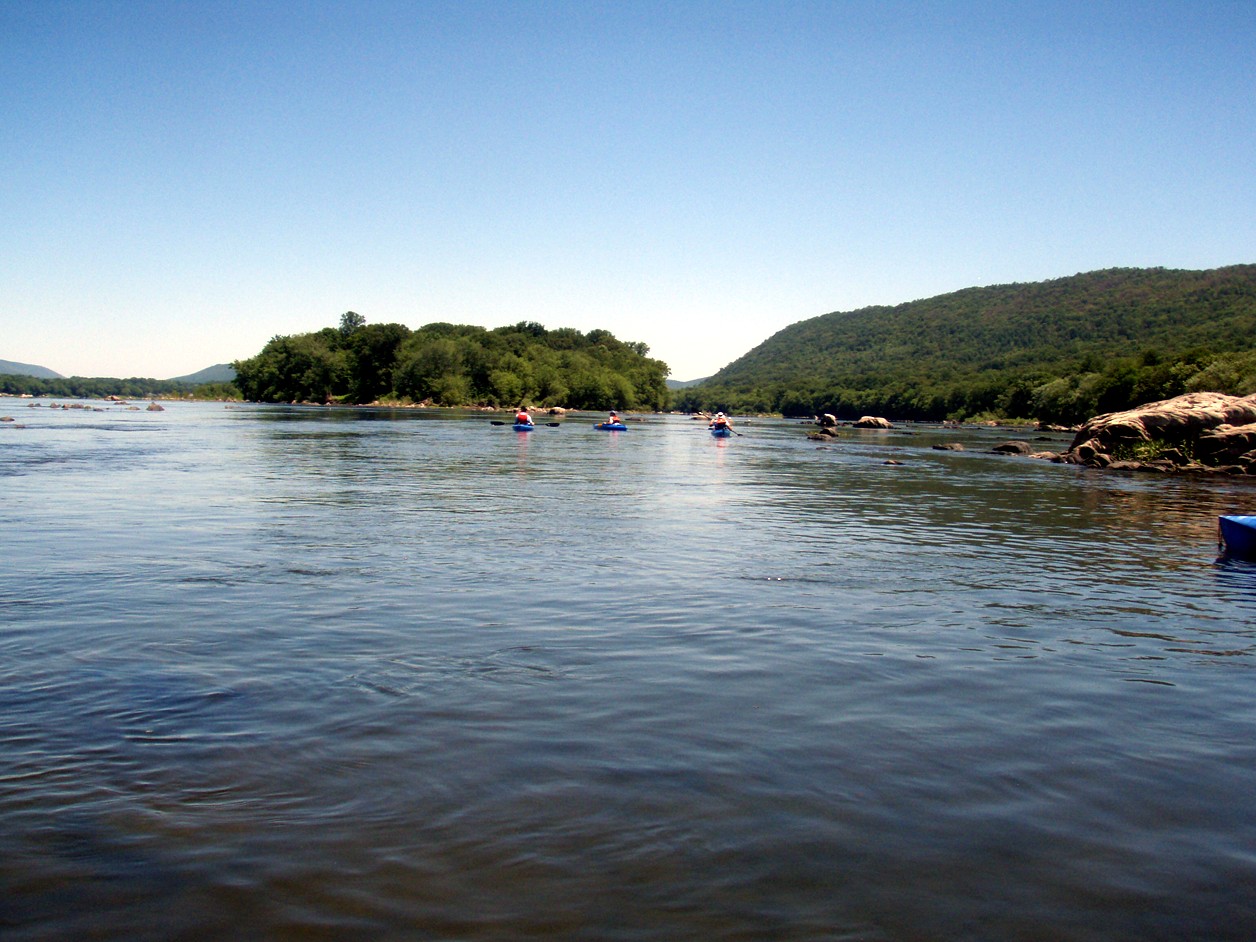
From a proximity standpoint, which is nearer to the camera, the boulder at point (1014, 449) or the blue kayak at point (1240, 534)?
the blue kayak at point (1240, 534)

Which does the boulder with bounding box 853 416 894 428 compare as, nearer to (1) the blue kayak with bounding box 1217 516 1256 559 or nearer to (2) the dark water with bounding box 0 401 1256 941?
(1) the blue kayak with bounding box 1217 516 1256 559

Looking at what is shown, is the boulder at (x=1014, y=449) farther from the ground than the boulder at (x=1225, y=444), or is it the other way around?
the boulder at (x=1225, y=444)

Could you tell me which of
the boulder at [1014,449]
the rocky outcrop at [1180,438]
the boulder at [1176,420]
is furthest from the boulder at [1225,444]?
the boulder at [1014,449]

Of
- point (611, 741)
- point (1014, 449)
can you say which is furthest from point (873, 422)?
point (611, 741)

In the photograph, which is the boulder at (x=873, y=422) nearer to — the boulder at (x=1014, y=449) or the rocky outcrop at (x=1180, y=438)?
the boulder at (x=1014, y=449)

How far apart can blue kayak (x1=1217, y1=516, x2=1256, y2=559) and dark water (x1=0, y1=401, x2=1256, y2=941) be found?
99cm

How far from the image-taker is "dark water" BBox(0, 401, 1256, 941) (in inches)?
198

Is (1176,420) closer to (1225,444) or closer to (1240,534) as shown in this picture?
(1225,444)

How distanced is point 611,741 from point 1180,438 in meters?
49.2

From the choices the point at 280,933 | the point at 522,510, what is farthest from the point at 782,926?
the point at 522,510

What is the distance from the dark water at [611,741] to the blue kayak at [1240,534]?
99cm

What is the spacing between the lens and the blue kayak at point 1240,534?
1850 centimetres

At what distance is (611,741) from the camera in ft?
24.1

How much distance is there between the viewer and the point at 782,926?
4.80 m
